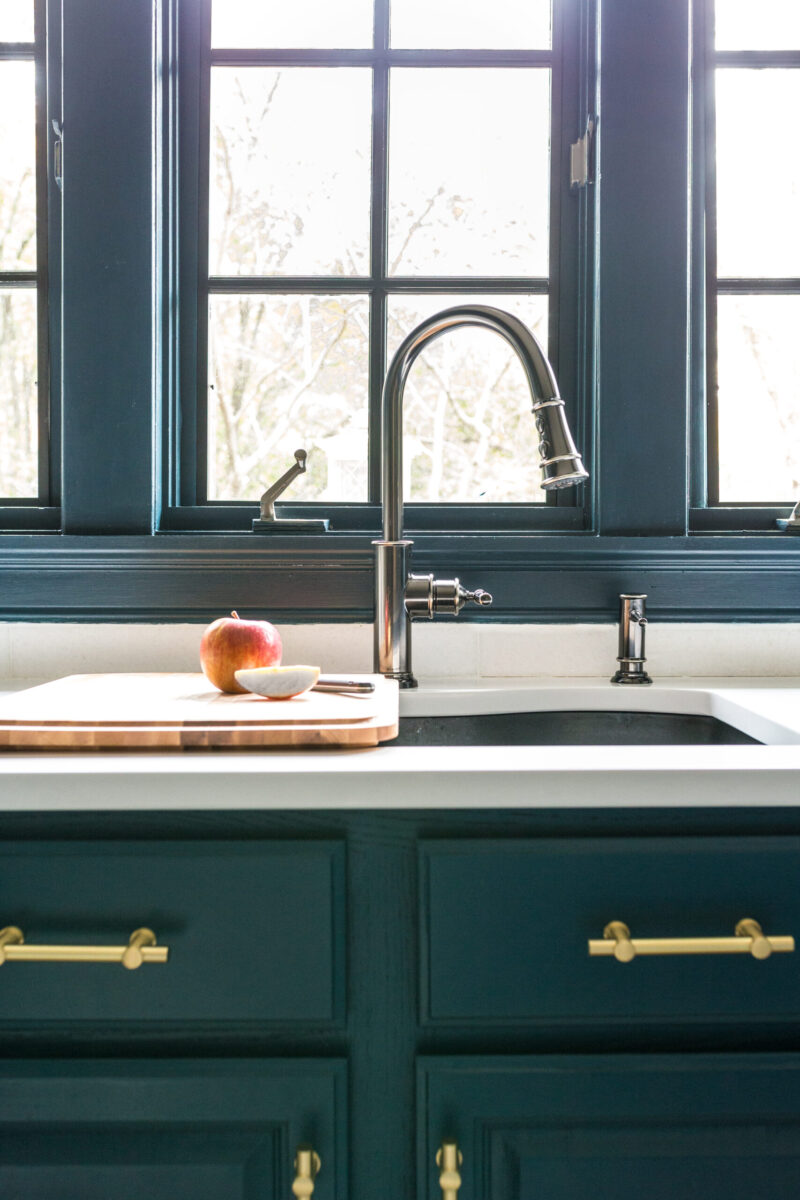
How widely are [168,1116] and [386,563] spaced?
0.70m

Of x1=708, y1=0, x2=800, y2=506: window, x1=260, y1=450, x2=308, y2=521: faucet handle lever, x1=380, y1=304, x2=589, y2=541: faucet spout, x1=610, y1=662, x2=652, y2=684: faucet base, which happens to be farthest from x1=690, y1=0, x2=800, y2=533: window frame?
x1=260, y1=450, x2=308, y2=521: faucet handle lever

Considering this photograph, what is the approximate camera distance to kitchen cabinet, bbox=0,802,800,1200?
774mm

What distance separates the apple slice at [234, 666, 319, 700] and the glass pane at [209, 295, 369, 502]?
552 mm

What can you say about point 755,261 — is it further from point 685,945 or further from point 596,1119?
point 596,1119

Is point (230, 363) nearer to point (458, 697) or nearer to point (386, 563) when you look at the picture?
point (386, 563)

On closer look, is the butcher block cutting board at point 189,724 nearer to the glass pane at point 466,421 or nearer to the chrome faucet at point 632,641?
the chrome faucet at point 632,641

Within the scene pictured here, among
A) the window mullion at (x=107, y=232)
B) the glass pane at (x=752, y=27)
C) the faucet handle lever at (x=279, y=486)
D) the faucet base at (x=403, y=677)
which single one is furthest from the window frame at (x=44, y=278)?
the glass pane at (x=752, y=27)

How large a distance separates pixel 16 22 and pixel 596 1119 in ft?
6.04

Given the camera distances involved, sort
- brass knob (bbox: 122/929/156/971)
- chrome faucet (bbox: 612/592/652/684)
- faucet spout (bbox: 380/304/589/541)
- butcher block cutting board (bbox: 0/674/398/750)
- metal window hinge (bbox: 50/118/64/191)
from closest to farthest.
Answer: brass knob (bbox: 122/929/156/971) < butcher block cutting board (bbox: 0/674/398/750) < faucet spout (bbox: 380/304/589/541) < chrome faucet (bbox: 612/592/652/684) < metal window hinge (bbox: 50/118/64/191)

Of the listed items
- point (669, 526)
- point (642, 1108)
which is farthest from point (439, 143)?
point (642, 1108)

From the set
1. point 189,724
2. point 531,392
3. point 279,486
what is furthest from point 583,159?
point 189,724

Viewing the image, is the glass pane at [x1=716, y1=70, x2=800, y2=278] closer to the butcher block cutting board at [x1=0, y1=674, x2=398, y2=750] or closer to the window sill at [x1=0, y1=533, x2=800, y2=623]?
the window sill at [x1=0, y1=533, x2=800, y2=623]

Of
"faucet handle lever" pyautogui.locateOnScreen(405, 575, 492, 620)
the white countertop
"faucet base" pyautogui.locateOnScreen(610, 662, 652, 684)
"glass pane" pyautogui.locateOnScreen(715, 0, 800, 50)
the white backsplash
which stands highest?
"glass pane" pyautogui.locateOnScreen(715, 0, 800, 50)

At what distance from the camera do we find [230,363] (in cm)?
152
